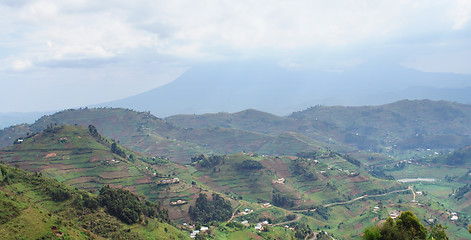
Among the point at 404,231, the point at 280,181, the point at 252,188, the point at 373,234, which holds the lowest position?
the point at 252,188

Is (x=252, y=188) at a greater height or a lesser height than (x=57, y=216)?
lesser

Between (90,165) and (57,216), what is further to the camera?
(90,165)

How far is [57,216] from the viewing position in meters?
52.9

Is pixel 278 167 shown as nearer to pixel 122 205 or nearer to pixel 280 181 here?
pixel 280 181

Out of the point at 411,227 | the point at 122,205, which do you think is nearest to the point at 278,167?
the point at 122,205

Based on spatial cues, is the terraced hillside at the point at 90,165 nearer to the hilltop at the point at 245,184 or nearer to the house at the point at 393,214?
the hilltop at the point at 245,184

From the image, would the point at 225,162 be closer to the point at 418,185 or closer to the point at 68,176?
the point at 68,176

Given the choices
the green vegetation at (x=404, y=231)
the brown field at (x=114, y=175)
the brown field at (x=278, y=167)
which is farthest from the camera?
the brown field at (x=278, y=167)

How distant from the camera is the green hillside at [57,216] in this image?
4597cm

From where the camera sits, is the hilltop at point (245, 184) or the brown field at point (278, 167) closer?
the hilltop at point (245, 184)

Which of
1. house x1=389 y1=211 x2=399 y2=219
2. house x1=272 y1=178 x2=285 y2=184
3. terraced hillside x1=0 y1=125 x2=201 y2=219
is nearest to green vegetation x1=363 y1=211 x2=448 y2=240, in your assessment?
house x1=389 y1=211 x2=399 y2=219

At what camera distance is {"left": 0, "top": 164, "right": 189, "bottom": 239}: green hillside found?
46.0m

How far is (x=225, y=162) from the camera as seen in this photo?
5901 inches

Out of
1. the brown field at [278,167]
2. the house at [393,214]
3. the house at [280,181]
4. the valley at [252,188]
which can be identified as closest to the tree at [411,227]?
the valley at [252,188]
